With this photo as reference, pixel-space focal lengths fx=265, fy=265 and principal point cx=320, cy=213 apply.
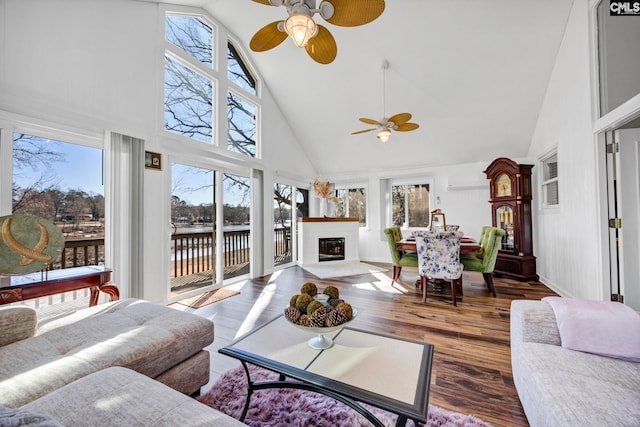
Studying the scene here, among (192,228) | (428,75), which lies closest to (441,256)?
(428,75)

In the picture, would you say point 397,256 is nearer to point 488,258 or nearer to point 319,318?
point 488,258

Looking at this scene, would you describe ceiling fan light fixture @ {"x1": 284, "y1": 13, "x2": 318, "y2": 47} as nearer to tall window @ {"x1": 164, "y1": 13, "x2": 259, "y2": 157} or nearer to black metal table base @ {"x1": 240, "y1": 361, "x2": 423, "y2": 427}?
black metal table base @ {"x1": 240, "y1": 361, "x2": 423, "y2": 427}

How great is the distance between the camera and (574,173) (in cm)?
317

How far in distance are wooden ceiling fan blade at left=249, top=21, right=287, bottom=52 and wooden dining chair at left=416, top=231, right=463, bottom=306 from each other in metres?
2.64

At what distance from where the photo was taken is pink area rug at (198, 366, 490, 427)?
4.57 ft

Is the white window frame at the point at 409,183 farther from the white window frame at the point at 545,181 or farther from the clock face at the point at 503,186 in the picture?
the white window frame at the point at 545,181

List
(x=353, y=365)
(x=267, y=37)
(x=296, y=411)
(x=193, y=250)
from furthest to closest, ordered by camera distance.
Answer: (x=193, y=250) < (x=267, y=37) < (x=296, y=411) < (x=353, y=365)

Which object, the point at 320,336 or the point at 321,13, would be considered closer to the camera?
the point at 320,336

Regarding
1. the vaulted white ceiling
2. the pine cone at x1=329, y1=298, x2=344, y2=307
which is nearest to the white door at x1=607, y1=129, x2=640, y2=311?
the vaulted white ceiling

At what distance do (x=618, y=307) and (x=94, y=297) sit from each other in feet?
12.5

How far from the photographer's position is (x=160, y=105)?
3.22m

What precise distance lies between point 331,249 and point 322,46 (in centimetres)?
453

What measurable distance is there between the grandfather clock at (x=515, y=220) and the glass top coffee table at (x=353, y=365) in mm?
4086

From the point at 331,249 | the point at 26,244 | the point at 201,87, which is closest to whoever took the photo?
the point at 26,244
